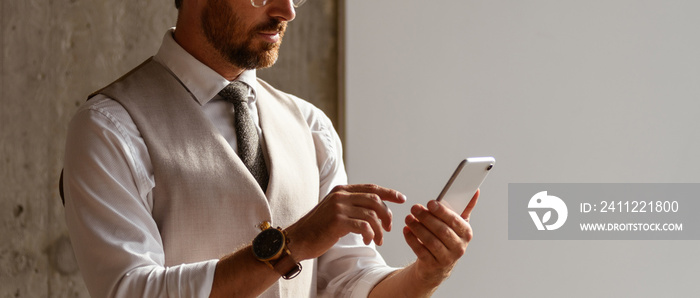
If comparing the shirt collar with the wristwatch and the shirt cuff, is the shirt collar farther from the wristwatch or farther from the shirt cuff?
the shirt cuff

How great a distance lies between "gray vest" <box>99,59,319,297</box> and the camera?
163cm

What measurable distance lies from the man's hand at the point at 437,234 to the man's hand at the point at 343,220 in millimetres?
103

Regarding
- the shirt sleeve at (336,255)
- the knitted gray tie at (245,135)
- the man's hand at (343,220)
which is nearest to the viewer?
the man's hand at (343,220)

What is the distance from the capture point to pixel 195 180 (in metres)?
1.63

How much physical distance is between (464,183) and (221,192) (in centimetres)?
50

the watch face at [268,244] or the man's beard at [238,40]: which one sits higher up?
the man's beard at [238,40]

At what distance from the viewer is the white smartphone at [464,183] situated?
152 cm

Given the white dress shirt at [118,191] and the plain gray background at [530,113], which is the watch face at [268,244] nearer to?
the white dress shirt at [118,191]

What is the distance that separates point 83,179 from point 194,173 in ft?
0.71

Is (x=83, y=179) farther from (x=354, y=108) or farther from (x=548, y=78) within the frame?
(x=548, y=78)

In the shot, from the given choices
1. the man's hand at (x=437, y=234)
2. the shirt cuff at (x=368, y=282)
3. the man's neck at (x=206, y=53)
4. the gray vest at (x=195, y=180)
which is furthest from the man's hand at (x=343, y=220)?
the man's neck at (x=206, y=53)

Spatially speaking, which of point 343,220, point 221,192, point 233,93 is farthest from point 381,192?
→ point 233,93

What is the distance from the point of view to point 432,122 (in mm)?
2961

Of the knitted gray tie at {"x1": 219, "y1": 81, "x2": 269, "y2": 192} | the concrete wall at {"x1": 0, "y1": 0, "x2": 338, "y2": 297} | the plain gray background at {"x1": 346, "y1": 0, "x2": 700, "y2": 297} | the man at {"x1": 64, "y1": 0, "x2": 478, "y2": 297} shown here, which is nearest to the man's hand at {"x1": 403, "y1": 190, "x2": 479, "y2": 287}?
the man at {"x1": 64, "y1": 0, "x2": 478, "y2": 297}
